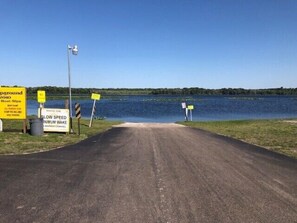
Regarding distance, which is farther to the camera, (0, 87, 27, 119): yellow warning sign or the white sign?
the white sign

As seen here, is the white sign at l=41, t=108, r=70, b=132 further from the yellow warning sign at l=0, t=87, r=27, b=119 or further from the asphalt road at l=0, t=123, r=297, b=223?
the asphalt road at l=0, t=123, r=297, b=223

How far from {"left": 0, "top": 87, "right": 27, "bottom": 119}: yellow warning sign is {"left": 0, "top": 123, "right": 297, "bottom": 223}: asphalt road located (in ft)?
28.1

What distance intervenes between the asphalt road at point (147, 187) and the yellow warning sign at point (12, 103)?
28.1 feet

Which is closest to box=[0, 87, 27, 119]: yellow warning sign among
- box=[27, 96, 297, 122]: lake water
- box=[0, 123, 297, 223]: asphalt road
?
box=[0, 123, 297, 223]: asphalt road

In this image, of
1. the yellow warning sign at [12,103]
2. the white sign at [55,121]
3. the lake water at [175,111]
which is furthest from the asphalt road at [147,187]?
the lake water at [175,111]

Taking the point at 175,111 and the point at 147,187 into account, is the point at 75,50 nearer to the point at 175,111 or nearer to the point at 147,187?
the point at 147,187

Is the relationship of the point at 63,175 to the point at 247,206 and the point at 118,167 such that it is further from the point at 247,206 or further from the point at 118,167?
the point at 247,206

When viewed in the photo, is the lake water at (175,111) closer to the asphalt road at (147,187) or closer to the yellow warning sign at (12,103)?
the yellow warning sign at (12,103)

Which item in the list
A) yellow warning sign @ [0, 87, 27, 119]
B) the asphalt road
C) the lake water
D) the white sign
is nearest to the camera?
the asphalt road

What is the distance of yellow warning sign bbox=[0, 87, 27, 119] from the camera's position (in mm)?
22609

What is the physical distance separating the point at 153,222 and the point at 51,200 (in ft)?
8.00

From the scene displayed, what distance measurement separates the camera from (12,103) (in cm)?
2273

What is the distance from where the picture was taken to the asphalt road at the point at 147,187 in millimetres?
7105

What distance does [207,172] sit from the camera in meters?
11.0
